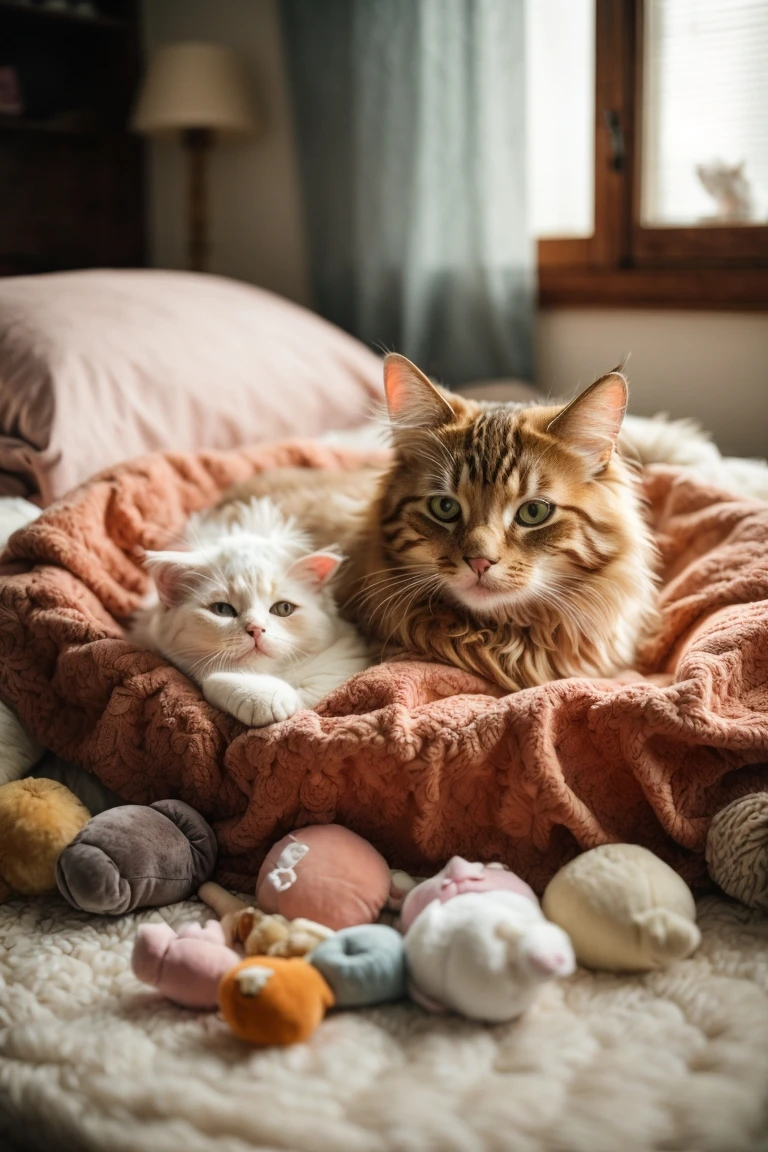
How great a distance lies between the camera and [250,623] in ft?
4.39

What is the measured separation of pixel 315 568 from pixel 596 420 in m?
0.46

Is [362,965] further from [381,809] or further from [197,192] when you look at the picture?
[197,192]

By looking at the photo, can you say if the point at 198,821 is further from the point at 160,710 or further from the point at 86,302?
the point at 86,302

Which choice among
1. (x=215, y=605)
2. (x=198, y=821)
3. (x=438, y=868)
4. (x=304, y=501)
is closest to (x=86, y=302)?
(x=304, y=501)

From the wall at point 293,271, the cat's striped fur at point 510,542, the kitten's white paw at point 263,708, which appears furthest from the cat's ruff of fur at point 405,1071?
the wall at point 293,271

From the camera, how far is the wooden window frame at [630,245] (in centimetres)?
246

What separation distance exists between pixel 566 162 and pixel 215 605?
2.07 m

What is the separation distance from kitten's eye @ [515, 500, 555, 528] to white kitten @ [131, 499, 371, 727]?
0.94 ft

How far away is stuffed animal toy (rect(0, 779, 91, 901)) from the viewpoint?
117cm

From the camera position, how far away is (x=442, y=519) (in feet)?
4.65

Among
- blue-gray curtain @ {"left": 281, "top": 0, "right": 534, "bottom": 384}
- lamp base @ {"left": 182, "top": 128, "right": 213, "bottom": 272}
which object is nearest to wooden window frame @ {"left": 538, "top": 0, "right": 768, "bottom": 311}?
blue-gray curtain @ {"left": 281, "top": 0, "right": 534, "bottom": 384}

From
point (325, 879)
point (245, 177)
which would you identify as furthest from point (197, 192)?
point (325, 879)

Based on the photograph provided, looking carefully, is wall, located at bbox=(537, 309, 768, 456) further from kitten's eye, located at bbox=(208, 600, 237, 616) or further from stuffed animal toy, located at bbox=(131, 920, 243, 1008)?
stuffed animal toy, located at bbox=(131, 920, 243, 1008)

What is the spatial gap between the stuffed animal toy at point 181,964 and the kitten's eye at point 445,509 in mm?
660
